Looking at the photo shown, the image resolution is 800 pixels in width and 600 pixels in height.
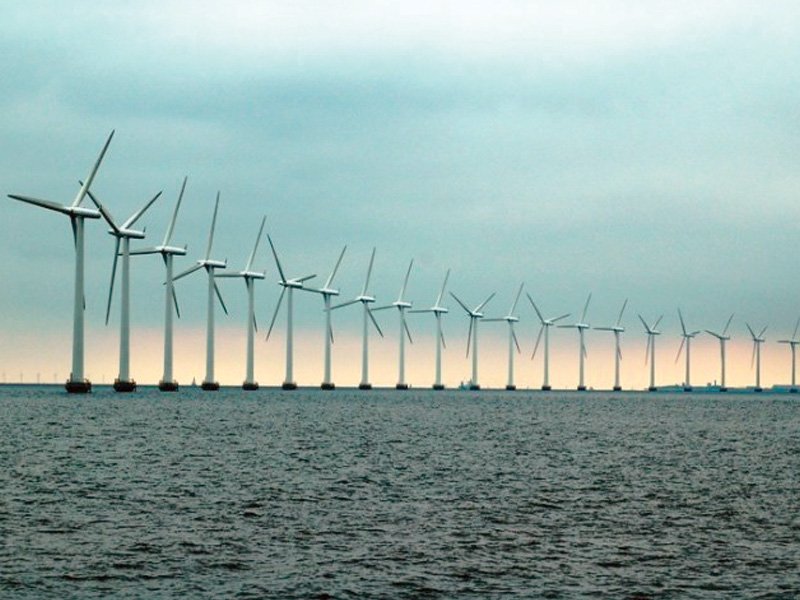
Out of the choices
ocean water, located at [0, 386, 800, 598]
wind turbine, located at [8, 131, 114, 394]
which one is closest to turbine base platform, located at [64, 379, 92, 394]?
wind turbine, located at [8, 131, 114, 394]

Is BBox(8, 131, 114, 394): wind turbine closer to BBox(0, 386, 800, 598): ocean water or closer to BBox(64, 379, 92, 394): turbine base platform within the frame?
BBox(64, 379, 92, 394): turbine base platform

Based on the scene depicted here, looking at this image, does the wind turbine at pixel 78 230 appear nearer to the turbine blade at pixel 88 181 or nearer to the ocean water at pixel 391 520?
the turbine blade at pixel 88 181

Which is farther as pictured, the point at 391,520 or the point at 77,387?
the point at 77,387

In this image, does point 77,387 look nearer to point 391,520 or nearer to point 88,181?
point 88,181

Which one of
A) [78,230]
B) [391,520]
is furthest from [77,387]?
[391,520]

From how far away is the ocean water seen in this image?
114 feet

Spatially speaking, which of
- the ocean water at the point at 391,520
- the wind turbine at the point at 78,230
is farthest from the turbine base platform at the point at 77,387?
the ocean water at the point at 391,520

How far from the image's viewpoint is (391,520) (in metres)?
47.5

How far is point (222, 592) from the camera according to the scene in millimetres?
32969

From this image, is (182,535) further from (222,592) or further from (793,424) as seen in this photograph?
(793,424)

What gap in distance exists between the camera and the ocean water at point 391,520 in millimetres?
34844

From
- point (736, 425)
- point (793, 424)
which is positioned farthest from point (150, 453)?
point (793, 424)

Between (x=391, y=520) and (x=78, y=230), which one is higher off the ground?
(x=78, y=230)

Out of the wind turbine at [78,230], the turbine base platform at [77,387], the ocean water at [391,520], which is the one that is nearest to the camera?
the ocean water at [391,520]
